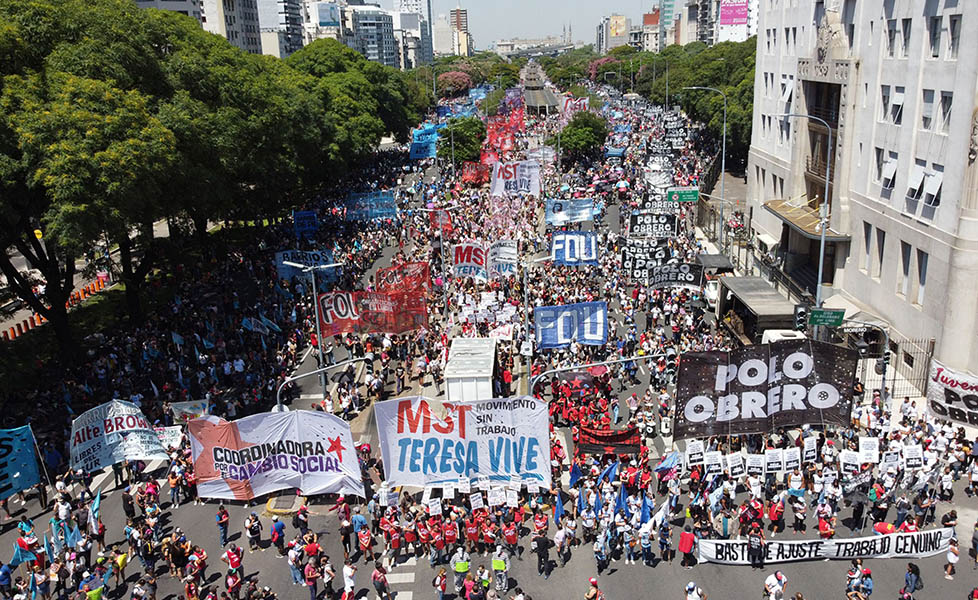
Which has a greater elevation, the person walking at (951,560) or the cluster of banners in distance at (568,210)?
the cluster of banners in distance at (568,210)

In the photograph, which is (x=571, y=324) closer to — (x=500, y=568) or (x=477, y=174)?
(x=500, y=568)

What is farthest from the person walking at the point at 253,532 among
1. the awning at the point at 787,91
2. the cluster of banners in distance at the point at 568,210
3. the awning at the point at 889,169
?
the awning at the point at 787,91

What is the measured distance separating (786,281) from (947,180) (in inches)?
615

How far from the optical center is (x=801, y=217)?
149 feet

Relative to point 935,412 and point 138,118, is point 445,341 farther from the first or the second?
point 935,412

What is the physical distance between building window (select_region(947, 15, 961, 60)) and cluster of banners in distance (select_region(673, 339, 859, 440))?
51.3 feet

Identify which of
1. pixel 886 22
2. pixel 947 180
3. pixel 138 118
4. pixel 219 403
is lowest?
pixel 219 403

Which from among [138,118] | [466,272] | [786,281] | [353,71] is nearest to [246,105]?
[138,118]

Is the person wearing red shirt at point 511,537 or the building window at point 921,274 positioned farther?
the building window at point 921,274

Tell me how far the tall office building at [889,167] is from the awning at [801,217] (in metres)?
0.10

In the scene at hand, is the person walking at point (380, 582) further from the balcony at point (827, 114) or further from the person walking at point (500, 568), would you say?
the balcony at point (827, 114)

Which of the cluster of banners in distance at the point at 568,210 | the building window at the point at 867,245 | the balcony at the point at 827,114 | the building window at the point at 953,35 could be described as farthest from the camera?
the cluster of banners in distance at the point at 568,210

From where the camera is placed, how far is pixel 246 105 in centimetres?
4644

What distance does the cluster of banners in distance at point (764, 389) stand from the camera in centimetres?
2278
